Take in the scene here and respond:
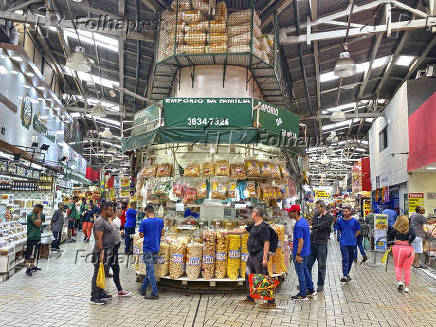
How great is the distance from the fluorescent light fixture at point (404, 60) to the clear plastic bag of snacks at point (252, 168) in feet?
30.7

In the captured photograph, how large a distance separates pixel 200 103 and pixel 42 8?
19.3 ft

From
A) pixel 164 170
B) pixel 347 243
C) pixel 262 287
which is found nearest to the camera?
pixel 262 287

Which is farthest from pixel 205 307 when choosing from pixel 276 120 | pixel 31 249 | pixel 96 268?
pixel 31 249

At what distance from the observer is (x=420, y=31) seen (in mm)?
11539

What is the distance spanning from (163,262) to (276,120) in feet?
12.2

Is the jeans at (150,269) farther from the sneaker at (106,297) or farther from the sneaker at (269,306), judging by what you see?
the sneaker at (269,306)

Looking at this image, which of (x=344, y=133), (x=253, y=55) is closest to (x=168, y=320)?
(x=253, y=55)

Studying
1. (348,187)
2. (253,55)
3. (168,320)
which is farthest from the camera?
(348,187)

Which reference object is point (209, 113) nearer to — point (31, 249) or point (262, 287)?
point (262, 287)

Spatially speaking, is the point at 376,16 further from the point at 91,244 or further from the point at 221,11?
the point at 91,244

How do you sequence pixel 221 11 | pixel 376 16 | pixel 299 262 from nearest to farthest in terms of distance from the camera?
1. pixel 299 262
2. pixel 221 11
3. pixel 376 16

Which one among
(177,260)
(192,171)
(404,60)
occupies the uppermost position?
(404,60)

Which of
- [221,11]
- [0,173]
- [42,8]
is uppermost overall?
[42,8]

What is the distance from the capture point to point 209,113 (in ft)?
23.9
